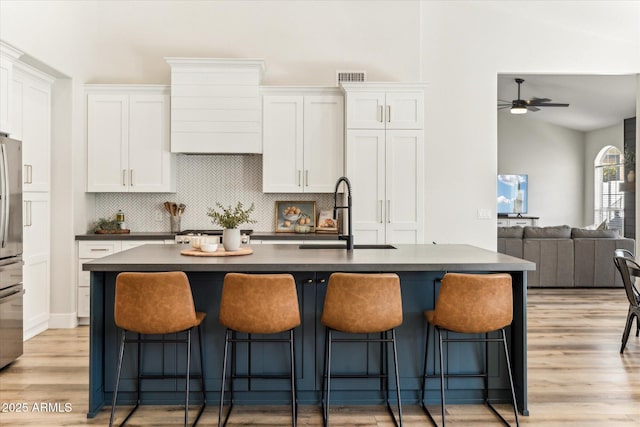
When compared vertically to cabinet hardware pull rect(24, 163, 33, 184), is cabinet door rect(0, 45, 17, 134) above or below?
above

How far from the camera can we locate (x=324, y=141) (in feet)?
18.3

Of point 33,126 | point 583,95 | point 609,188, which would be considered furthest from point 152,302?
point 609,188

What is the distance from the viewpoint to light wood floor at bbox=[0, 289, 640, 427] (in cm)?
310

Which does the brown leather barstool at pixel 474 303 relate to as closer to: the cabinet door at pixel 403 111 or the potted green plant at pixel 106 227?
the cabinet door at pixel 403 111

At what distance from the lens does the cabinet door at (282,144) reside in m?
5.53

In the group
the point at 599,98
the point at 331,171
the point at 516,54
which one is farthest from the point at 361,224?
the point at 599,98

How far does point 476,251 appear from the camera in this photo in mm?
3695

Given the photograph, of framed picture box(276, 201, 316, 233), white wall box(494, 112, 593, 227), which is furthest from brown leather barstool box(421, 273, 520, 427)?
white wall box(494, 112, 593, 227)

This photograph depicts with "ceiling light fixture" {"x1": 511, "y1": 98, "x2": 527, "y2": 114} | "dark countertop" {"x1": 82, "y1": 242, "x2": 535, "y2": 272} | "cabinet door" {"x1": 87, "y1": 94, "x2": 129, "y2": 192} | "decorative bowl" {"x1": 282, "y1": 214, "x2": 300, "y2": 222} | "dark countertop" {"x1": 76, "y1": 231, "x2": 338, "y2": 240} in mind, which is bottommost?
"dark countertop" {"x1": 82, "y1": 242, "x2": 535, "y2": 272}

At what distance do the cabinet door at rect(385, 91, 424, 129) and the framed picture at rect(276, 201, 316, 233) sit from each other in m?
1.25

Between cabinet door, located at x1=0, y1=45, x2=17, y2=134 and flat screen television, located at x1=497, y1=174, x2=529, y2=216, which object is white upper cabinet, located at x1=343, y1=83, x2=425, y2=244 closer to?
cabinet door, located at x1=0, y1=45, x2=17, y2=134

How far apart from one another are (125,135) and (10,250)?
1931 mm

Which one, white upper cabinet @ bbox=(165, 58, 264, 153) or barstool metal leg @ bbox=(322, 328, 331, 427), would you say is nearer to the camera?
barstool metal leg @ bbox=(322, 328, 331, 427)

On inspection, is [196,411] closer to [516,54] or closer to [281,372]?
[281,372]
